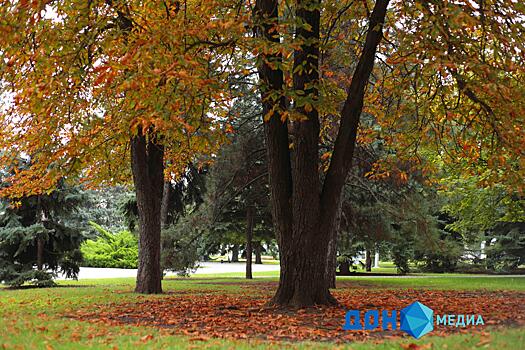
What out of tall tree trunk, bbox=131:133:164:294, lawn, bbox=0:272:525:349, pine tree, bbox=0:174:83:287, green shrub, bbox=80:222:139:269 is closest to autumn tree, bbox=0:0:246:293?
lawn, bbox=0:272:525:349

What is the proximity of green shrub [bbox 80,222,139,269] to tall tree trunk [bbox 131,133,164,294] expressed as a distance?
2480cm

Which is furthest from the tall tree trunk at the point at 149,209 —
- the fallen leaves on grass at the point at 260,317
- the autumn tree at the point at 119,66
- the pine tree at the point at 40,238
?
the pine tree at the point at 40,238

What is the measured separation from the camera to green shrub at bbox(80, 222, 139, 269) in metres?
38.2

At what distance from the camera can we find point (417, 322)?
7512mm

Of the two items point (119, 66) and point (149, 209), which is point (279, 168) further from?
point (149, 209)

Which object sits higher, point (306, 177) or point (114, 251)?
point (306, 177)

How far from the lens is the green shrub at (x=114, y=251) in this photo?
38.2 m

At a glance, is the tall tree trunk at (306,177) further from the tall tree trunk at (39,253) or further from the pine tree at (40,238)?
the tall tree trunk at (39,253)

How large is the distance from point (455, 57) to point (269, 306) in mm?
5166

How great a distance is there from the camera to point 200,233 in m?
19.5

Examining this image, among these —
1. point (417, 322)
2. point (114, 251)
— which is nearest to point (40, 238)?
point (417, 322)

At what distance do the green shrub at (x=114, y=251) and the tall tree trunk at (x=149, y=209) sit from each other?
81.4ft

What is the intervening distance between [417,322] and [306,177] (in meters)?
3.21

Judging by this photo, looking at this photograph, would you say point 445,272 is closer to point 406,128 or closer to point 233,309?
point 406,128
